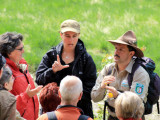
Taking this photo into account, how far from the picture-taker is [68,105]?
2656 mm

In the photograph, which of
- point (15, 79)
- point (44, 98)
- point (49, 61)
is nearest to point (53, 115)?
point (44, 98)

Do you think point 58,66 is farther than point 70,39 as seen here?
No

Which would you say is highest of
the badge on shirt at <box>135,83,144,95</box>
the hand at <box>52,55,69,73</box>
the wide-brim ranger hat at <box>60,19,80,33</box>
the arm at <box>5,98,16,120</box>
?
the wide-brim ranger hat at <box>60,19,80,33</box>

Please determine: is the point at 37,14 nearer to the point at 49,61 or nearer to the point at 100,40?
the point at 100,40

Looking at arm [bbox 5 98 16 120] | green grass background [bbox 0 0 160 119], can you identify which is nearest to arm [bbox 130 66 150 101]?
arm [bbox 5 98 16 120]

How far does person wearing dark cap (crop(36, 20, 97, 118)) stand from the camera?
3740 mm

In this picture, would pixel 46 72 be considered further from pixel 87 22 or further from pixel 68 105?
pixel 87 22

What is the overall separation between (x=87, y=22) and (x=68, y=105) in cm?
705

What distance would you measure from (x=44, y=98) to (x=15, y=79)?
0.73 m

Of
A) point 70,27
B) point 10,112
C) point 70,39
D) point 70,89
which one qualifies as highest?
point 70,27

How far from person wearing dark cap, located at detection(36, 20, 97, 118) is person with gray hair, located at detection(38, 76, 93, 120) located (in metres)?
1.00

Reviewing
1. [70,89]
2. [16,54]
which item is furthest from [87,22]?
[70,89]

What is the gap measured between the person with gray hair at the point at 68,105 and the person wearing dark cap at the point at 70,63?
1.00 meters

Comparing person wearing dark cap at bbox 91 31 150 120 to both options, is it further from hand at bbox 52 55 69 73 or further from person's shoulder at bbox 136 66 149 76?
hand at bbox 52 55 69 73
